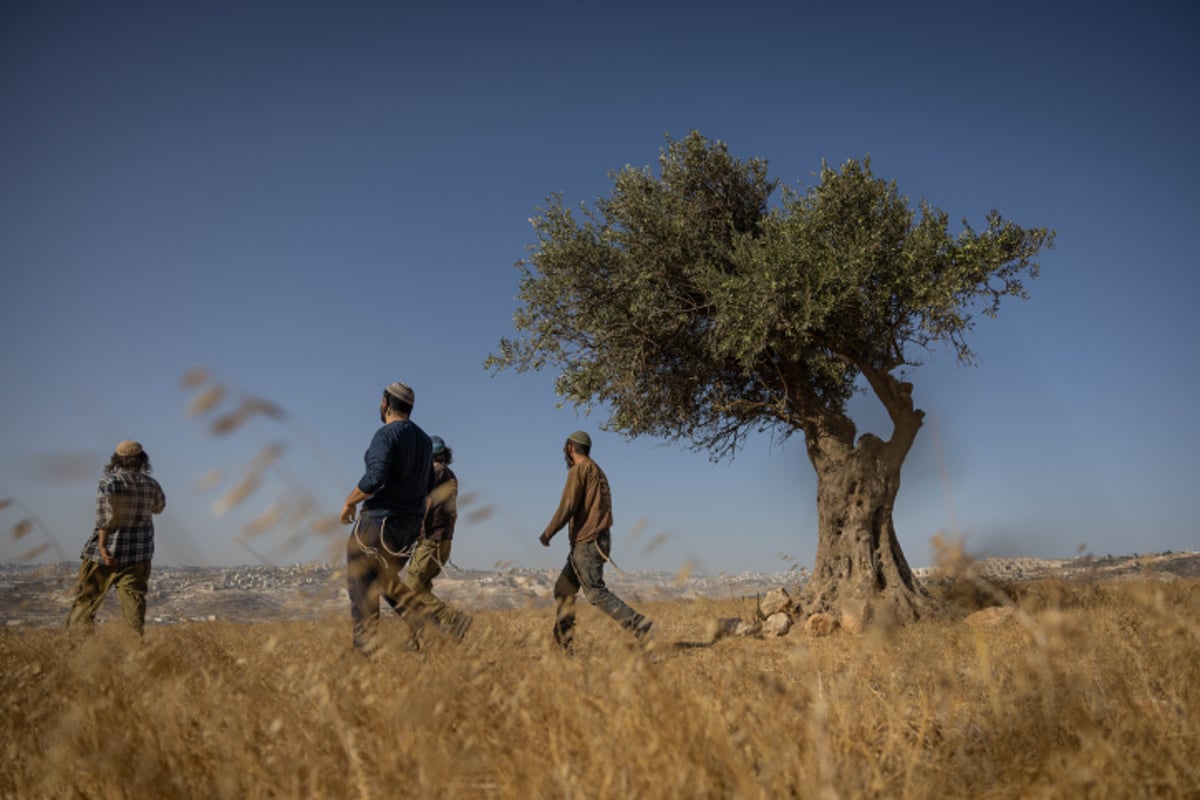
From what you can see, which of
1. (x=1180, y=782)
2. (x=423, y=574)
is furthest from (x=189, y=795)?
(x=423, y=574)

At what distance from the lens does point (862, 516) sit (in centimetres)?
1246

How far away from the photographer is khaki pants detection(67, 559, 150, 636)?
7.82 m

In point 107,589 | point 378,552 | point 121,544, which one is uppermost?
point 121,544

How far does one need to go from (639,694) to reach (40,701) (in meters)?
3.63

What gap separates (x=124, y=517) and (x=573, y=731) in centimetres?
753

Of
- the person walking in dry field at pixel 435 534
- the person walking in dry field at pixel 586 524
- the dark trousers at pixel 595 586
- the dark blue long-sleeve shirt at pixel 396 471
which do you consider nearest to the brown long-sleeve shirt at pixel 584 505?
the person walking in dry field at pixel 586 524

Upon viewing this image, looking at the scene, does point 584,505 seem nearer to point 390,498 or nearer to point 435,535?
point 435,535

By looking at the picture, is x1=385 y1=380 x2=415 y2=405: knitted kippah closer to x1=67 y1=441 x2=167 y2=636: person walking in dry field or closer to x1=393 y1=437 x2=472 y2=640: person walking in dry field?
x1=393 y1=437 x2=472 y2=640: person walking in dry field

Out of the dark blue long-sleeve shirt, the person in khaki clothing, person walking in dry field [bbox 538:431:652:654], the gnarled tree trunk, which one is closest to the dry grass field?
the dark blue long-sleeve shirt

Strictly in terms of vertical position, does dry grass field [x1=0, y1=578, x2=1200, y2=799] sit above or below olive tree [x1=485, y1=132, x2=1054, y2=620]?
below

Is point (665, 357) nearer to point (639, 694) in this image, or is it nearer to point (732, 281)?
point (732, 281)

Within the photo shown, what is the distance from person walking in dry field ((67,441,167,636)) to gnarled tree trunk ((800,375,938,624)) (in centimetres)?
996

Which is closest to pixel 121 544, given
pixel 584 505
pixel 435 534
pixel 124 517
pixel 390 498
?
pixel 124 517

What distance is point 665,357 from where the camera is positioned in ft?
43.4
